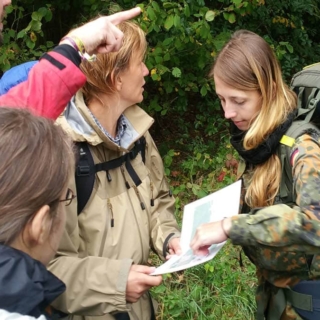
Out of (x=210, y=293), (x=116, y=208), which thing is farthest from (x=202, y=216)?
(x=210, y=293)

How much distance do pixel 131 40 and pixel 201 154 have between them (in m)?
4.23

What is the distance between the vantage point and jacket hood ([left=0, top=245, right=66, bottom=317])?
138 centimetres

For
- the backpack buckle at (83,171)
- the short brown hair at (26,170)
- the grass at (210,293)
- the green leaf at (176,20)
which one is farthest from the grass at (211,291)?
the short brown hair at (26,170)

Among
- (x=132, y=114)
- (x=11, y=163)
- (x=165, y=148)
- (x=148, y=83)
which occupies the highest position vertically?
(x=11, y=163)

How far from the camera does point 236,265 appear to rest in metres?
4.63

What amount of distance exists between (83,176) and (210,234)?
603 millimetres

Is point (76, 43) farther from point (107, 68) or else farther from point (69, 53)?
point (107, 68)

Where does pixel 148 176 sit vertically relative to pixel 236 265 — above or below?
above

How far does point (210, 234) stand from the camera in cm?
207

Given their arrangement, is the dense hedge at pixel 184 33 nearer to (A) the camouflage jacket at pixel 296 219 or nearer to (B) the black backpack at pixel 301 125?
(B) the black backpack at pixel 301 125

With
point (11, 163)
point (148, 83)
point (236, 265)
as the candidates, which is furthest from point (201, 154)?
point (11, 163)

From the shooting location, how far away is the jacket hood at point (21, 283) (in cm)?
138

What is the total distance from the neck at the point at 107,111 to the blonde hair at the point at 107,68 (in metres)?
0.03

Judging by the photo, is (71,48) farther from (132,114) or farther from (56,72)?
(132,114)
